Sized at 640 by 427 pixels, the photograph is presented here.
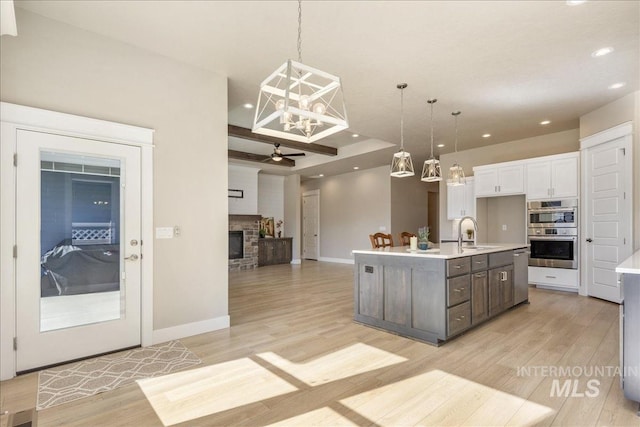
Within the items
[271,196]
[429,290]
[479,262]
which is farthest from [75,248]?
[271,196]

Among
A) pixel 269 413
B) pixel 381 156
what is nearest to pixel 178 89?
pixel 269 413

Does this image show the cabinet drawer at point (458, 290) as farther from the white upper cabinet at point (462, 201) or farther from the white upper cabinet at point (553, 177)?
the white upper cabinet at point (462, 201)

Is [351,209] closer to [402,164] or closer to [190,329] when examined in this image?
[402,164]

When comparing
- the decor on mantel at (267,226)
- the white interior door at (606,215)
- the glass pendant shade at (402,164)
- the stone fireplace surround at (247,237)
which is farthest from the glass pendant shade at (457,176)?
the decor on mantel at (267,226)

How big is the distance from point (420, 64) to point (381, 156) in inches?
173

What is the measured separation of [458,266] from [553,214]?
11.9ft

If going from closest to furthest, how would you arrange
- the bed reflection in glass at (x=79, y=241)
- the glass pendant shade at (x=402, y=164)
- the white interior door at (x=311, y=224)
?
1. the bed reflection in glass at (x=79, y=241)
2. the glass pendant shade at (x=402, y=164)
3. the white interior door at (x=311, y=224)

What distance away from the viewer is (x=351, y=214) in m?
10.1

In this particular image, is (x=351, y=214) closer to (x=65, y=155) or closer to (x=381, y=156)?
(x=381, y=156)

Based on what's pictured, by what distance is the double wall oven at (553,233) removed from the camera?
5492 millimetres

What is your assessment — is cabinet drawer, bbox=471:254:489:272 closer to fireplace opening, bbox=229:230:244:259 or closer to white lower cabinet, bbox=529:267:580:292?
white lower cabinet, bbox=529:267:580:292

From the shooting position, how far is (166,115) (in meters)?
3.47

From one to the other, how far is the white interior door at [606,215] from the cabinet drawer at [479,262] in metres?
2.23

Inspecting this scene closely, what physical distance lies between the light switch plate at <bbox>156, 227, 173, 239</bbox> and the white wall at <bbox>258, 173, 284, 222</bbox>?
Answer: 683 cm
